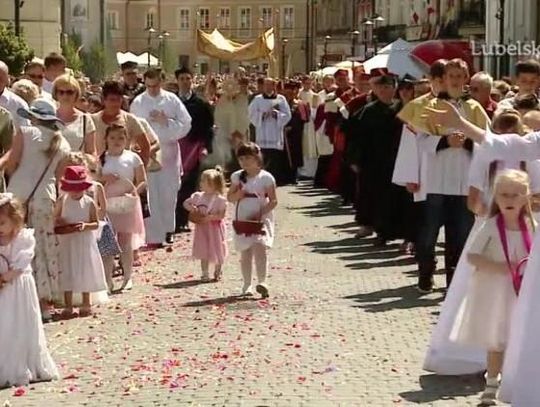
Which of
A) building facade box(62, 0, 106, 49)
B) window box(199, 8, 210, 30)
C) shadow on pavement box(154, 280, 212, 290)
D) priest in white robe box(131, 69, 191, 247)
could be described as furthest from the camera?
window box(199, 8, 210, 30)

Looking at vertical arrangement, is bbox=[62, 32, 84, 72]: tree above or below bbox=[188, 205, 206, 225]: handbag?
above

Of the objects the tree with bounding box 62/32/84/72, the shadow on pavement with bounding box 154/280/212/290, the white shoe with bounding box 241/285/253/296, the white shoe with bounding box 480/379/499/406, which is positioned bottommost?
the shadow on pavement with bounding box 154/280/212/290

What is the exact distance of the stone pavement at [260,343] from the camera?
881cm

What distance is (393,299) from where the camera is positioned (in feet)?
41.6

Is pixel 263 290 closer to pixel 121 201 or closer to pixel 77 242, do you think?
pixel 121 201

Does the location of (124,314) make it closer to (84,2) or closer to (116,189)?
(116,189)

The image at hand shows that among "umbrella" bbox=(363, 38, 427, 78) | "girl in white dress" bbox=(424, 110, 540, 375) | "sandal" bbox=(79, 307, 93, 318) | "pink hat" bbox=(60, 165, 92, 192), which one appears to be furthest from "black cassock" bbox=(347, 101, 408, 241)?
"umbrella" bbox=(363, 38, 427, 78)

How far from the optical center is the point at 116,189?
13508mm

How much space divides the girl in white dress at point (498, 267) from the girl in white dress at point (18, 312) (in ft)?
8.75

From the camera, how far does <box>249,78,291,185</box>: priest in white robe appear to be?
86.2ft

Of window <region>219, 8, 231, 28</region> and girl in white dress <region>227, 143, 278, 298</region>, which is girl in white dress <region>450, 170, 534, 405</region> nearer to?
girl in white dress <region>227, 143, 278, 298</region>

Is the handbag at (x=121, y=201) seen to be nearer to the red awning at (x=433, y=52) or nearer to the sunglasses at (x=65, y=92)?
the sunglasses at (x=65, y=92)

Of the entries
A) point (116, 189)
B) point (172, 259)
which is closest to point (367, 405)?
point (116, 189)

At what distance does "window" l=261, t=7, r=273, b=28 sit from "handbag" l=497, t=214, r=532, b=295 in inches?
4505
